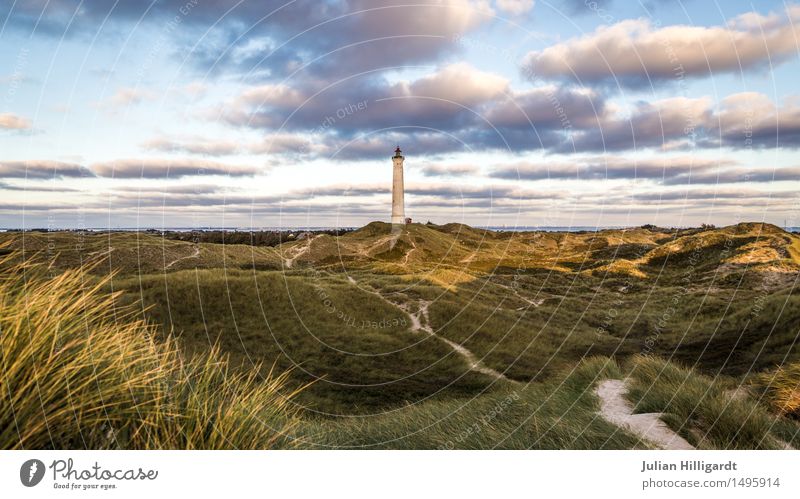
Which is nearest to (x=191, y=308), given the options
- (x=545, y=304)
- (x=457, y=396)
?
(x=457, y=396)

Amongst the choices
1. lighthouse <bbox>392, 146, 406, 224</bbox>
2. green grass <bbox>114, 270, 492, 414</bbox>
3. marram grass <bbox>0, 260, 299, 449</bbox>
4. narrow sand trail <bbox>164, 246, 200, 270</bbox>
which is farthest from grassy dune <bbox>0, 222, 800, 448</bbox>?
lighthouse <bbox>392, 146, 406, 224</bbox>

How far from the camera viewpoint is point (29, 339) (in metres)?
4.88

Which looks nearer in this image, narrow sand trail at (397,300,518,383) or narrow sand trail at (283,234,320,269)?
narrow sand trail at (397,300,518,383)

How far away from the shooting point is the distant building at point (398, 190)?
261 feet

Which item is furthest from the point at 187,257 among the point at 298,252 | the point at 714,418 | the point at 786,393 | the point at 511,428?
the point at 786,393

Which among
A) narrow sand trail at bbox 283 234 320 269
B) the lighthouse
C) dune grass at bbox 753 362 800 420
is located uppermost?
the lighthouse

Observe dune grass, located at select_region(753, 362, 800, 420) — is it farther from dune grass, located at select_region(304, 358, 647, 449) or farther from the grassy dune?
dune grass, located at select_region(304, 358, 647, 449)

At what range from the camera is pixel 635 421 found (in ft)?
24.8

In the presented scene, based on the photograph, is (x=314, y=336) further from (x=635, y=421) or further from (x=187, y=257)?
(x=187, y=257)

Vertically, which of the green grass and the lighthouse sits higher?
the lighthouse

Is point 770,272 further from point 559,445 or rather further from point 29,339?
point 29,339

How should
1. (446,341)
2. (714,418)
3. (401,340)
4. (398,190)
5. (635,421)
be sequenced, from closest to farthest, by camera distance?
(714,418)
(635,421)
(401,340)
(446,341)
(398,190)

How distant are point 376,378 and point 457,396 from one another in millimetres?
5145

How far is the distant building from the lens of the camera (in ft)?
261
